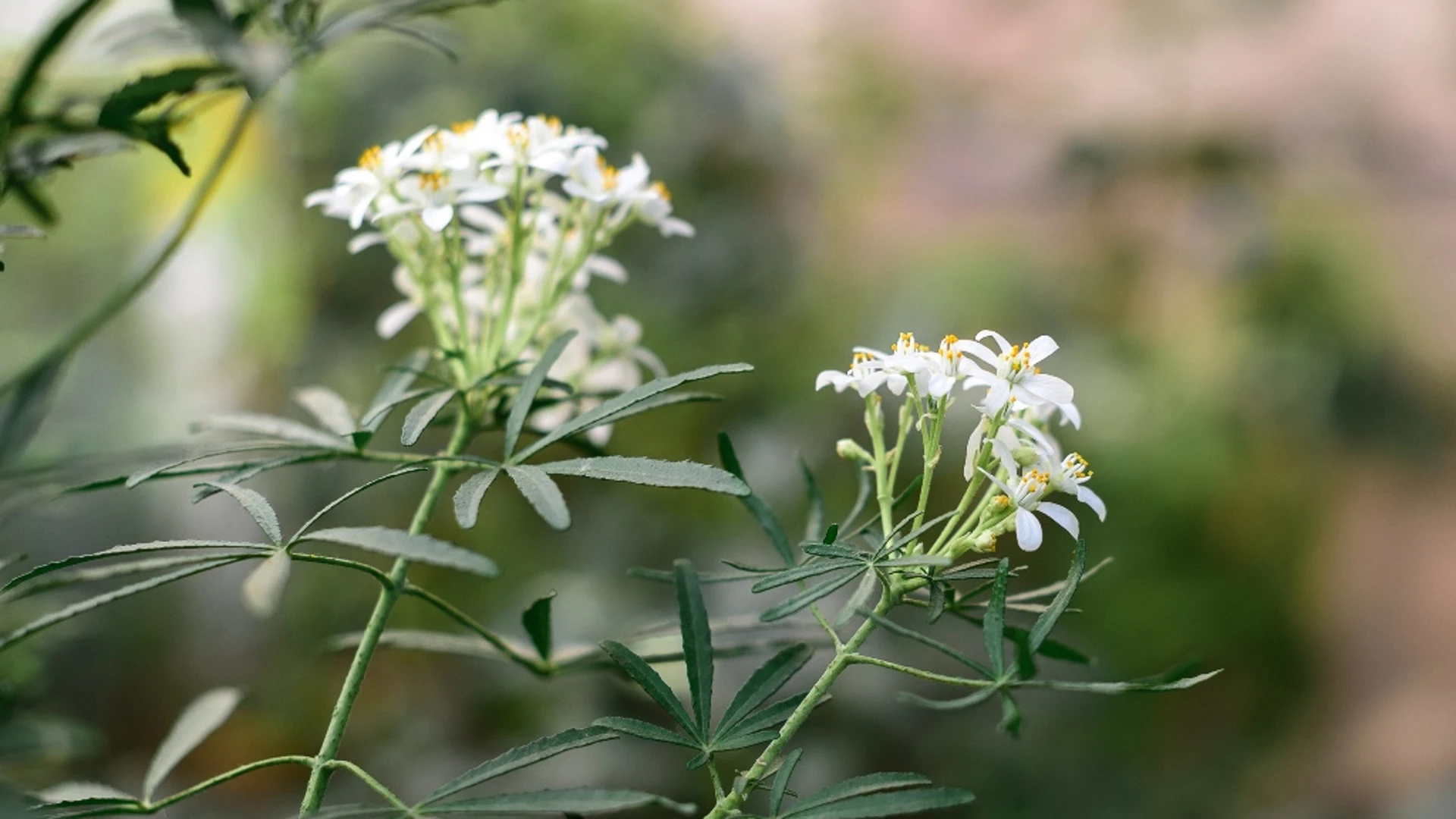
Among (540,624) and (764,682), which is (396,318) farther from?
(764,682)

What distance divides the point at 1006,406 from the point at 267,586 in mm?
305

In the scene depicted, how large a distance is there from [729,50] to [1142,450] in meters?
1.09

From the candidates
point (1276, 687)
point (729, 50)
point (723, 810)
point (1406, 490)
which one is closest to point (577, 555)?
point (729, 50)

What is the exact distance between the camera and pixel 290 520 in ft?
6.45

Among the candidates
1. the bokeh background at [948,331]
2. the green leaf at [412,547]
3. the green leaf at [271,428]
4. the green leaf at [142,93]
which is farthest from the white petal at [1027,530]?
the bokeh background at [948,331]

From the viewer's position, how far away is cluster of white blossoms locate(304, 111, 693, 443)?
0.57 metres

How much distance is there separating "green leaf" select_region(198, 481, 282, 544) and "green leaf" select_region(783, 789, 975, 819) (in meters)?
0.24

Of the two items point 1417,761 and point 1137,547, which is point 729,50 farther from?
point 1417,761

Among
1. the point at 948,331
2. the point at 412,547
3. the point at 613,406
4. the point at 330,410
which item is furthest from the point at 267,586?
the point at 948,331

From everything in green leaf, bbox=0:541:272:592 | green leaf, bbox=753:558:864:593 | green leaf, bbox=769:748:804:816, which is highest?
green leaf, bbox=0:541:272:592

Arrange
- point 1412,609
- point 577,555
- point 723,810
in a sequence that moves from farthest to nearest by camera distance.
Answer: point 1412,609, point 577,555, point 723,810

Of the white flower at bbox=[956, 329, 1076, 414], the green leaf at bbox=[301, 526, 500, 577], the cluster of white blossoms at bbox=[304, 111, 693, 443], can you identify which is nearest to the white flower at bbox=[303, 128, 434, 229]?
the cluster of white blossoms at bbox=[304, 111, 693, 443]

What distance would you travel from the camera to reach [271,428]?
585mm

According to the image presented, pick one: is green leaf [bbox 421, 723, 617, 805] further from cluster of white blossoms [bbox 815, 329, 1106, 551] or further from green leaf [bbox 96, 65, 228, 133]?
green leaf [bbox 96, 65, 228, 133]
